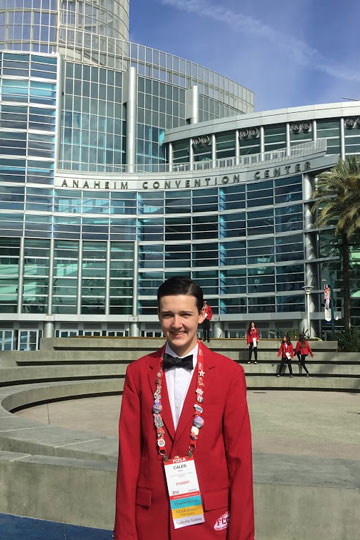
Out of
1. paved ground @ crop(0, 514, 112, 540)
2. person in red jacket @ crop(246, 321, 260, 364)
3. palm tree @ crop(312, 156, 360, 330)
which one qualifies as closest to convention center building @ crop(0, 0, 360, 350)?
palm tree @ crop(312, 156, 360, 330)

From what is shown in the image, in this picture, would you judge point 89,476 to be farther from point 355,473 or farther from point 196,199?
point 196,199

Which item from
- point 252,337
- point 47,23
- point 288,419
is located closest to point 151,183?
point 47,23

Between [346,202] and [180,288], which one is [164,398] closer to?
[180,288]

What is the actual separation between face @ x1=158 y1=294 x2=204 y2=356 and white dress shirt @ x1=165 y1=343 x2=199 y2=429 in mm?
112

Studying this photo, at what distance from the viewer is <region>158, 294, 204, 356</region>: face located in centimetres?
281

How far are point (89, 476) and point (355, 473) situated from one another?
2.59 meters

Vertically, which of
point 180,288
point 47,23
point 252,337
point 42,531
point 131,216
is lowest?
point 42,531

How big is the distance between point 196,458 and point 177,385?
0.39 m

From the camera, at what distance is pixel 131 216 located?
195ft

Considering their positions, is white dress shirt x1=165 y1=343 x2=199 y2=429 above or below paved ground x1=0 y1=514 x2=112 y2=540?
above

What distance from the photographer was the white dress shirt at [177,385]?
2.81m

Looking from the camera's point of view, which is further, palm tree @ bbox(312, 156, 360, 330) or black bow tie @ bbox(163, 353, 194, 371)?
palm tree @ bbox(312, 156, 360, 330)

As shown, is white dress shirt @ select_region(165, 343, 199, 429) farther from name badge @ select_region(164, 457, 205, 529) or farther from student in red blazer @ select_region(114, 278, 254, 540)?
name badge @ select_region(164, 457, 205, 529)

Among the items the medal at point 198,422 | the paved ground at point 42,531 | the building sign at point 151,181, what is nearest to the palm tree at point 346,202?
the building sign at point 151,181
